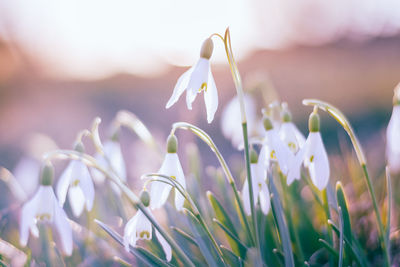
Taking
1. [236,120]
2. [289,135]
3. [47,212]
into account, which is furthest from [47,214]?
[236,120]

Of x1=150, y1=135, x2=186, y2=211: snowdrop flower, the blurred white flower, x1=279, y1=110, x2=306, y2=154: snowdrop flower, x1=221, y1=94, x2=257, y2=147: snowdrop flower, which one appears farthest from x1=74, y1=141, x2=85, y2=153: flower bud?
the blurred white flower

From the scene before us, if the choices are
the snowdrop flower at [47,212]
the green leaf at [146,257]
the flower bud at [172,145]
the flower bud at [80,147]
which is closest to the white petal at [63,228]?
the snowdrop flower at [47,212]

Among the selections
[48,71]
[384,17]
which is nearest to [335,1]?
[384,17]

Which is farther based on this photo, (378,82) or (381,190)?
(378,82)

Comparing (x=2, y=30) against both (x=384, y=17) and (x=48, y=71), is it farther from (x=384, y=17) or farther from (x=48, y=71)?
(x=384, y=17)

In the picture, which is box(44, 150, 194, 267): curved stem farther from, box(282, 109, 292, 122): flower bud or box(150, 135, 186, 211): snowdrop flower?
box(282, 109, 292, 122): flower bud

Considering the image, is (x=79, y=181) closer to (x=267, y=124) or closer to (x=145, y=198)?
(x=145, y=198)
